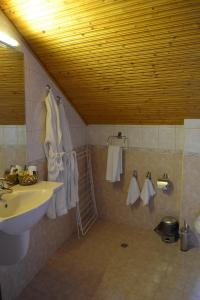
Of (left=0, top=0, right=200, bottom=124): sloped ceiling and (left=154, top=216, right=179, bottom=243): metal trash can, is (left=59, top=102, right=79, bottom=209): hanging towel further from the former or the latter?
(left=154, top=216, right=179, bottom=243): metal trash can

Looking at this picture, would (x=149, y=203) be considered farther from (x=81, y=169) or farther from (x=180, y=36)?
(x=180, y=36)

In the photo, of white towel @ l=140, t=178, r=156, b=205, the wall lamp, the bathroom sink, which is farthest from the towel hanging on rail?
the wall lamp

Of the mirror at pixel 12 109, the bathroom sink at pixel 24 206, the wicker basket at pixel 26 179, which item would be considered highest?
the mirror at pixel 12 109

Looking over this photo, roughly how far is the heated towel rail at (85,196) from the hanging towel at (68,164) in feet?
1.36

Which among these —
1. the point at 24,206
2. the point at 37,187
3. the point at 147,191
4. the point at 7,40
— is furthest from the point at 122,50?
the point at 147,191

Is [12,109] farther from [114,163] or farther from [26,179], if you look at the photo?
[114,163]

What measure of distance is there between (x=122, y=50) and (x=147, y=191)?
5.57ft

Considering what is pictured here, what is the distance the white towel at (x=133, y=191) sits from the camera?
3096mm

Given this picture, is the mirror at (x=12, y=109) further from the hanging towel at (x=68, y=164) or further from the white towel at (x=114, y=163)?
the white towel at (x=114, y=163)

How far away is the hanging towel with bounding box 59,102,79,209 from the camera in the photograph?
2.50 meters

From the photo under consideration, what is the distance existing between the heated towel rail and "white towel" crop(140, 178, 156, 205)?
718 mm

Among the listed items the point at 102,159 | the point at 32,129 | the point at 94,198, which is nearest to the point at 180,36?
the point at 32,129

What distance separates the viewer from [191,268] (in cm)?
238

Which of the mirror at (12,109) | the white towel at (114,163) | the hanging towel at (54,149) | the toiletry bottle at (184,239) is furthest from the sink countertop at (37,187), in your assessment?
the toiletry bottle at (184,239)
